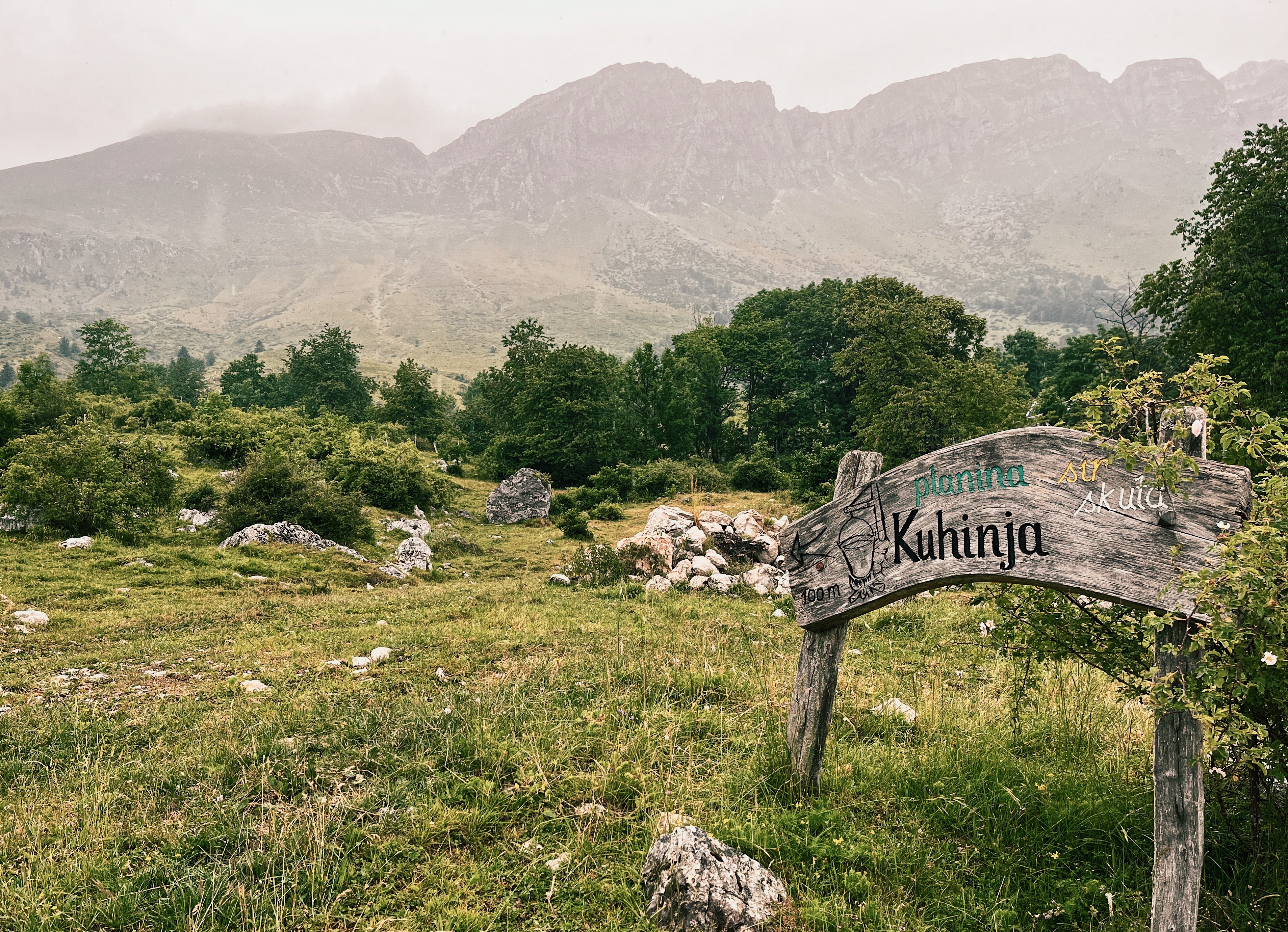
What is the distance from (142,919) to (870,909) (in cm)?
358

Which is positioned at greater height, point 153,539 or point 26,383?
A: point 26,383

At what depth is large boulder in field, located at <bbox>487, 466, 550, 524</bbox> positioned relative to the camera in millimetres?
26203

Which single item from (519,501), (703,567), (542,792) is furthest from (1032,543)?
(519,501)

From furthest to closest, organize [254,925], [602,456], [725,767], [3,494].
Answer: [602,456] → [3,494] → [725,767] → [254,925]

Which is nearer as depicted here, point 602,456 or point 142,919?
point 142,919

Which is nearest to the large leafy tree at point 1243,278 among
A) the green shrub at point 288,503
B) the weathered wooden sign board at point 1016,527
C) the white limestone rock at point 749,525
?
the white limestone rock at point 749,525

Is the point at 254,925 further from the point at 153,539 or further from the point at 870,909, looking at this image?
the point at 153,539

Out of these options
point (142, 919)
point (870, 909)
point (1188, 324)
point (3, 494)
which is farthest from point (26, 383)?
point (1188, 324)

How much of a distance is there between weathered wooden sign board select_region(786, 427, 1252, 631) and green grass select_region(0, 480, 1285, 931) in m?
1.36

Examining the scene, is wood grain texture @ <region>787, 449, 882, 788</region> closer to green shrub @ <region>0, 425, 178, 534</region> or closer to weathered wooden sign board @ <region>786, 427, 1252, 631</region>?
weathered wooden sign board @ <region>786, 427, 1252, 631</region>

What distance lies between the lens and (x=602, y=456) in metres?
Answer: 36.8

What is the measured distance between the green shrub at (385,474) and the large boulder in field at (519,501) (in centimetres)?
261

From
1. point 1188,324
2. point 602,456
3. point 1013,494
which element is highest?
point 1188,324

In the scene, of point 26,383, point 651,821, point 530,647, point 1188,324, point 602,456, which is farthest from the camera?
A: point 602,456
